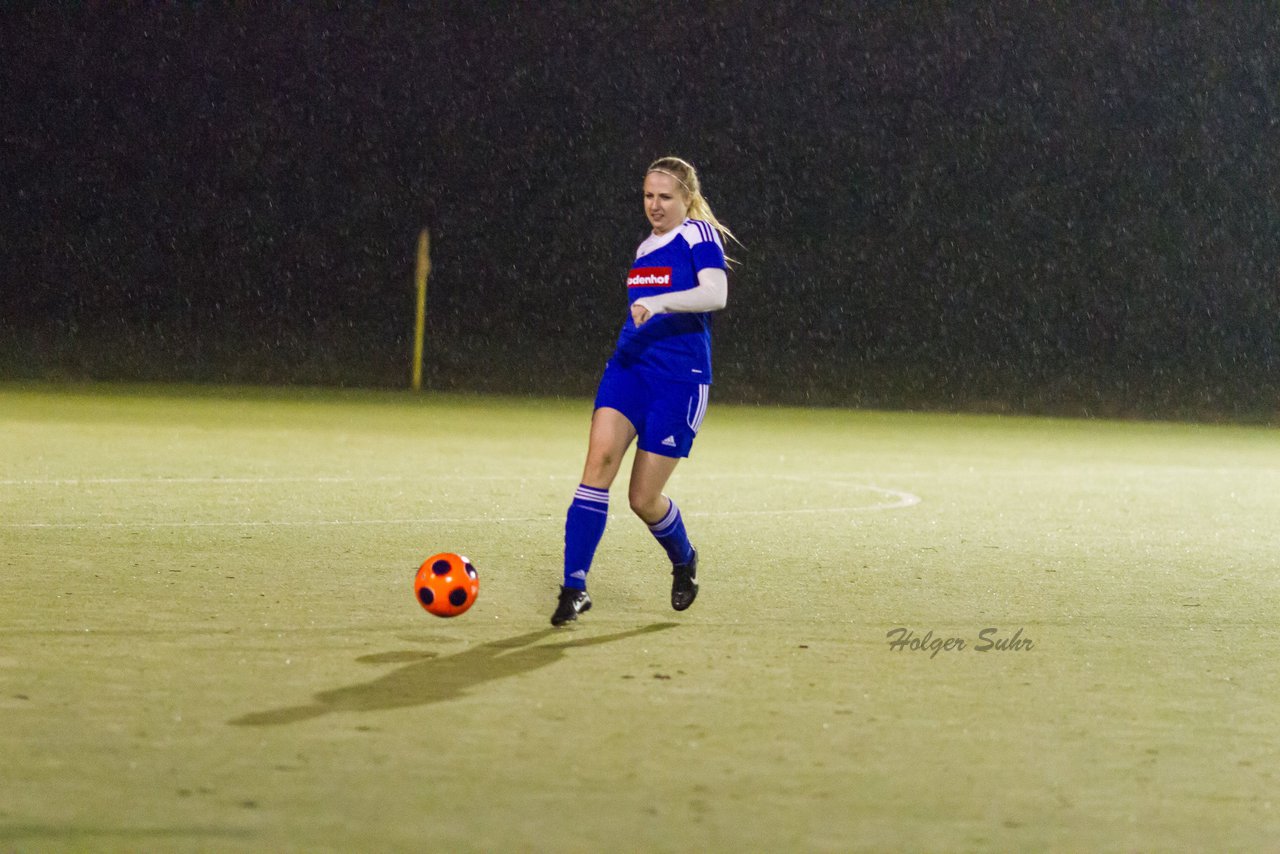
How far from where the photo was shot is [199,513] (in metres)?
12.5

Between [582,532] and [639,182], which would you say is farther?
[639,182]

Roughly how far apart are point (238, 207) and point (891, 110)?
52.4 feet

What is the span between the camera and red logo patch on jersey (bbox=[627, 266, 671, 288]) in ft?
26.0

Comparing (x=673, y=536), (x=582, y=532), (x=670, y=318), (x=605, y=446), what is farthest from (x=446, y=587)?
(x=670, y=318)

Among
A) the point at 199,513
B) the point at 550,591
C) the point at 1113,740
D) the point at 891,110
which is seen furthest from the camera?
the point at 891,110

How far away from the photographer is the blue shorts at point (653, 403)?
7.98m

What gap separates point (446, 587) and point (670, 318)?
151cm

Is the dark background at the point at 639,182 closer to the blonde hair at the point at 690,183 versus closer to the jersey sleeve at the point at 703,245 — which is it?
the blonde hair at the point at 690,183

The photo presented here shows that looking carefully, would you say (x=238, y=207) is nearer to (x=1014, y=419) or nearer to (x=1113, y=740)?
(x=1014, y=419)

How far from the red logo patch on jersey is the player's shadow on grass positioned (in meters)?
1.49

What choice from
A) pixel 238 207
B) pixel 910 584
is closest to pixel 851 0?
pixel 238 207

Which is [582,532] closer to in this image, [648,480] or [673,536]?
[648,480]

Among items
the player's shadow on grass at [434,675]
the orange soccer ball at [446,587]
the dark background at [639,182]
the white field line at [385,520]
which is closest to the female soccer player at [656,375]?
the orange soccer ball at [446,587]

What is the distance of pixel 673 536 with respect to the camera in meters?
8.38
